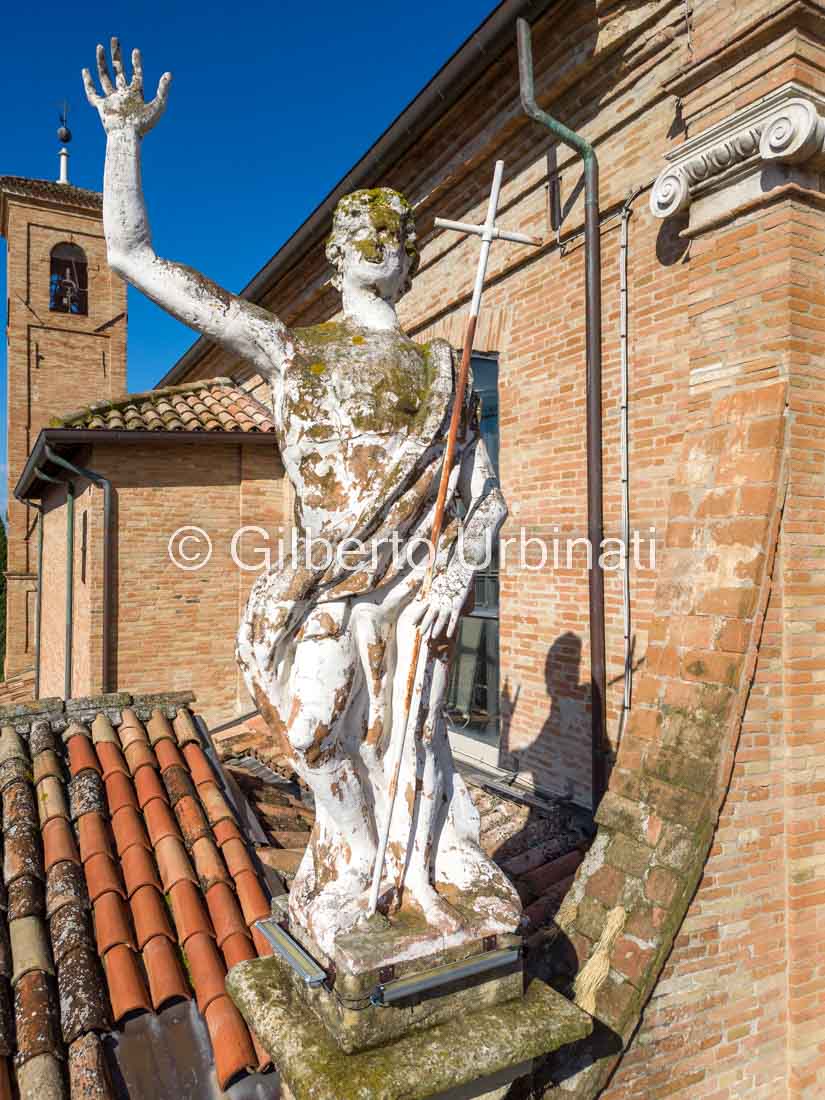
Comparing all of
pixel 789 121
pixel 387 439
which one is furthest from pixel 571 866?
pixel 789 121

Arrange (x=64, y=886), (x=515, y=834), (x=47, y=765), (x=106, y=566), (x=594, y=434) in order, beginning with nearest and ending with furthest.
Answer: (x=64, y=886)
(x=47, y=765)
(x=515, y=834)
(x=594, y=434)
(x=106, y=566)

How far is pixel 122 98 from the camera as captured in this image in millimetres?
2104

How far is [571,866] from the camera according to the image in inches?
176

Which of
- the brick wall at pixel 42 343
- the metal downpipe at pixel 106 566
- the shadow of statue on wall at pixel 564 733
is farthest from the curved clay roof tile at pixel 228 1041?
the brick wall at pixel 42 343

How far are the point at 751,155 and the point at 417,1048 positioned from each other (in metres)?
4.05

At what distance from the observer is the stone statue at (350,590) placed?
210 centimetres

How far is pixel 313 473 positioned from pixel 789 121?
9.86 feet

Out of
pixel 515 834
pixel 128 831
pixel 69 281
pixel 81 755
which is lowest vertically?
pixel 515 834

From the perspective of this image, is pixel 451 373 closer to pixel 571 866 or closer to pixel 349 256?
pixel 349 256

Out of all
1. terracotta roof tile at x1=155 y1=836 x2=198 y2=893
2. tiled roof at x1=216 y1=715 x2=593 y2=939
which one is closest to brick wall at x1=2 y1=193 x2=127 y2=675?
tiled roof at x1=216 y1=715 x2=593 y2=939

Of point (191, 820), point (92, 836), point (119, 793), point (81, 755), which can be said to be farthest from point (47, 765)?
point (191, 820)

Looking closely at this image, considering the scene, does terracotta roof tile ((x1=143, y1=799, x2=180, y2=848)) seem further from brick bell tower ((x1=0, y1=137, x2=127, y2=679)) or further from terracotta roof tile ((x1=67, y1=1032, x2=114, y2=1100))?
brick bell tower ((x1=0, y1=137, x2=127, y2=679))

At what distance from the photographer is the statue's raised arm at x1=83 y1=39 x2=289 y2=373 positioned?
82.7 inches

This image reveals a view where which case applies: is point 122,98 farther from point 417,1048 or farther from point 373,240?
point 417,1048
